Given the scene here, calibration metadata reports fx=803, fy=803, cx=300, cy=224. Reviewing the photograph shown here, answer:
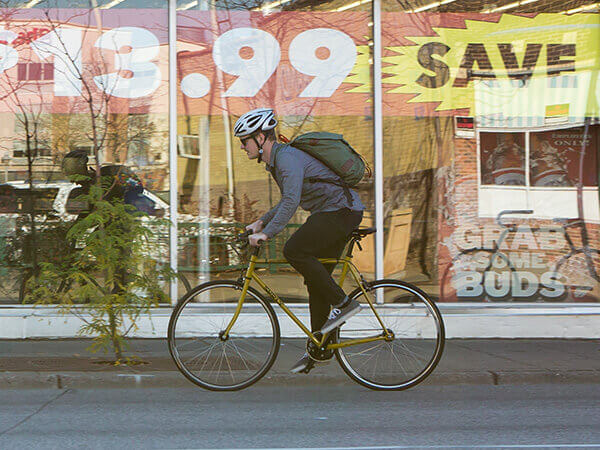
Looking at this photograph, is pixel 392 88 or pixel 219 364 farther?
pixel 392 88

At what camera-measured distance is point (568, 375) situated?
21.5 feet

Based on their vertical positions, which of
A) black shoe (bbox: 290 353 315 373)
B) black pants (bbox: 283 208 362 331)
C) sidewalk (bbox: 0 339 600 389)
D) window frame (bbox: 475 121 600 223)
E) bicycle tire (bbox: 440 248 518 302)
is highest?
window frame (bbox: 475 121 600 223)

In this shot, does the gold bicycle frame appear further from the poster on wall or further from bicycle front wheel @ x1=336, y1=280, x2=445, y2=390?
the poster on wall

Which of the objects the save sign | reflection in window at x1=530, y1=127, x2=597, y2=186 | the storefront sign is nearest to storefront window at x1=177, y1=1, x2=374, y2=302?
the storefront sign

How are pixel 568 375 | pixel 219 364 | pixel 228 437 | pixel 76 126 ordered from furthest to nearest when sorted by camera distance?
pixel 76 126
pixel 568 375
pixel 219 364
pixel 228 437

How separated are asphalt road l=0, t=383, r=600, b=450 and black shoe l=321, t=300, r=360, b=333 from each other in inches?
21.4

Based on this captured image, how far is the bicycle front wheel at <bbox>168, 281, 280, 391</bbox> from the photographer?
18.9 feet

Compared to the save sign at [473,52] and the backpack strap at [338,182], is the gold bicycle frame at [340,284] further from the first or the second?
the save sign at [473,52]

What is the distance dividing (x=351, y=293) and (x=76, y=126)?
14.4 ft

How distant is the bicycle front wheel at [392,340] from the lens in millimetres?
5801

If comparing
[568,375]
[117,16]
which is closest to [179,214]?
[117,16]

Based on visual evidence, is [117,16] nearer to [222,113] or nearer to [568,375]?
[222,113]

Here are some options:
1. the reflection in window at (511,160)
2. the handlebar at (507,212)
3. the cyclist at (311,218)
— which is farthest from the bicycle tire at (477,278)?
the cyclist at (311,218)

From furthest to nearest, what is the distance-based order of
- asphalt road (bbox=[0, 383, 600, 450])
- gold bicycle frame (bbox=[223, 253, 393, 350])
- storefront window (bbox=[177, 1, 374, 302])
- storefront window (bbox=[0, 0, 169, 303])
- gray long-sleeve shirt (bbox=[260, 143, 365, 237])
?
storefront window (bbox=[177, 1, 374, 302]), storefront window (bbox=[0, 0, 169, 303]), gold bicycle frame (bbox=[223, 253, 393, 350]), gray long-sleeve shirt (bbox=[260, 143, 365, 237]), asphalt road (bbox=[0, 383, 600, 450])
